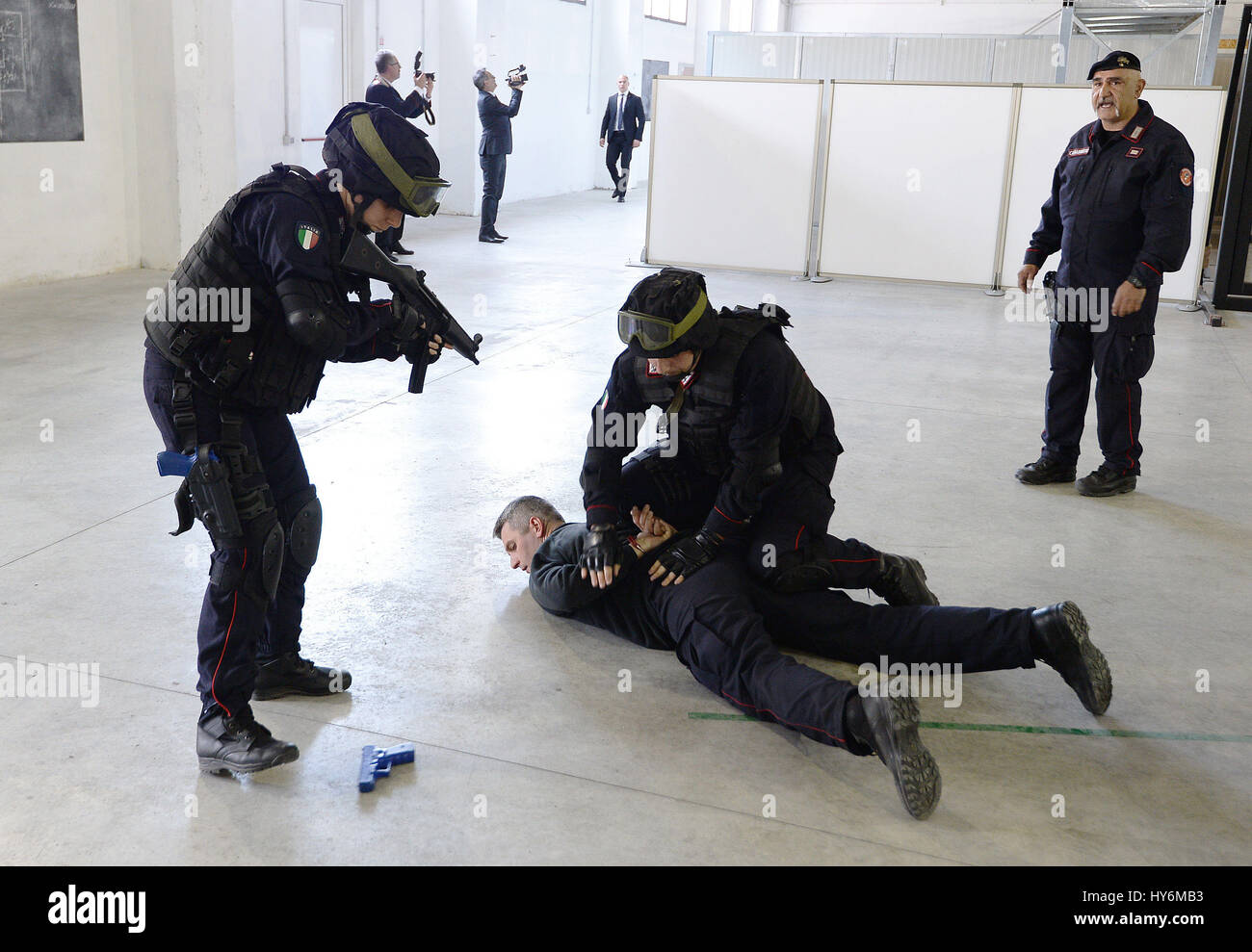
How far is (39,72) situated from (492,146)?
4.32 meters

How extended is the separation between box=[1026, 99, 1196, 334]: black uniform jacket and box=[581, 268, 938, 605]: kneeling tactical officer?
2.04 meters

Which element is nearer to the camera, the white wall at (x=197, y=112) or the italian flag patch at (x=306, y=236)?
the italian flag patch at (x=306, y=236)

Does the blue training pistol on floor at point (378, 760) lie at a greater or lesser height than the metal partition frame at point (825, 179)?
lesser

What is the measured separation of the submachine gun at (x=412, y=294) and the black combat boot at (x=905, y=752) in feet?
4.22

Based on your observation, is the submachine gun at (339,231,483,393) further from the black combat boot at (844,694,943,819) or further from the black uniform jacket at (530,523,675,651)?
the black combat boot at (844,694,943,819)

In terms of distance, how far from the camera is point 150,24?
8.66m

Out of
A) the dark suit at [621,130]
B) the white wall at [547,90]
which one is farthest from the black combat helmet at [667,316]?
the dark suit at [621,130]

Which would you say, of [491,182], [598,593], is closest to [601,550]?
[598,593]

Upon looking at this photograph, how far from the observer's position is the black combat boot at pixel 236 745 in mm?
2496

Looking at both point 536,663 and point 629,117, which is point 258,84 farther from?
point 536,663

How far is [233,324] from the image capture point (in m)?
2.42

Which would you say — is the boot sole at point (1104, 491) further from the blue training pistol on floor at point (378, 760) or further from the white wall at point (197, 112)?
the white wall at point (197, 112)
